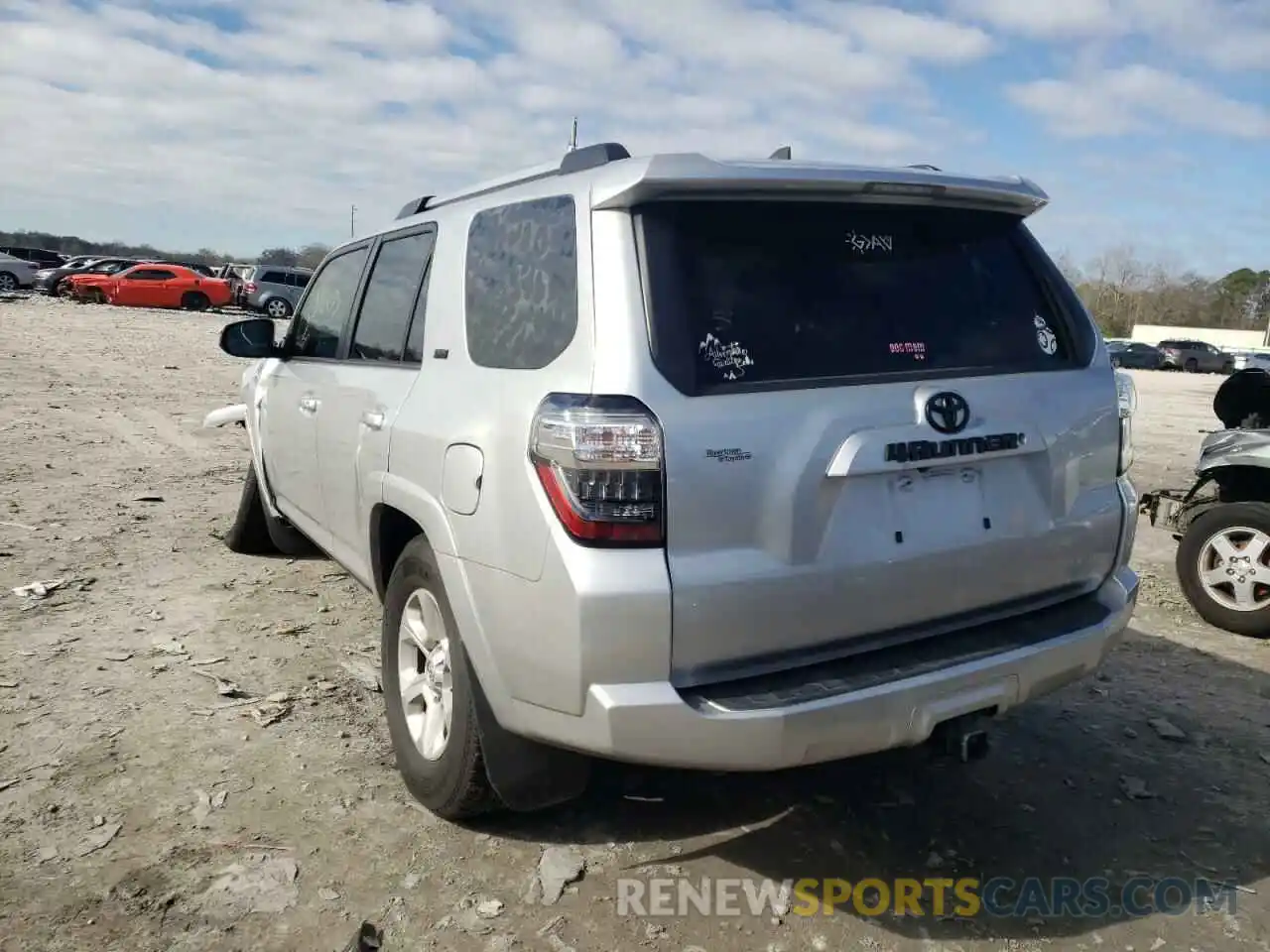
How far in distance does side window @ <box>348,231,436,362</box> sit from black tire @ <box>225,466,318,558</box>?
6.61 feet

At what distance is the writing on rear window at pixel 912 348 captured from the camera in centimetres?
281

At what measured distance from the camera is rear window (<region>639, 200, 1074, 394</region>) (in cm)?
255

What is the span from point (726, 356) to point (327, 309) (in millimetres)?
2786

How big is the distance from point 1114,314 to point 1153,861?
368 feet

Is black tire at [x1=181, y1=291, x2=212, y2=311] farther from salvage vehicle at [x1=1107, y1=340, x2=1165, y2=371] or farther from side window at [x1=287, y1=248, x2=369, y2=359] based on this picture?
salvage vehicle at [x1=1107, y1=340, x2=1165, y2=371]

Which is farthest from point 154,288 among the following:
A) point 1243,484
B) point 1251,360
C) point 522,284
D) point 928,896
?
point 1251,360

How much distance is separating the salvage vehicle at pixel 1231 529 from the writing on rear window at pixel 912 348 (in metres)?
3.44

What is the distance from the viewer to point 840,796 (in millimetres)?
3428

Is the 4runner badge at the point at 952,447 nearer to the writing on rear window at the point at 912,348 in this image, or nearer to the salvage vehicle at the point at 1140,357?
the writing on rear window at the point at 912,348

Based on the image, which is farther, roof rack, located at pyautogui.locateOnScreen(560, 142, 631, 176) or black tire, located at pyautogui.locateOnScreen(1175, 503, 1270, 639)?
black tire, located at pyautogui.locateOnScreen(1175, 503, 1270, 639)

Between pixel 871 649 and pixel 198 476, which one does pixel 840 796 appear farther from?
pixel 198 476

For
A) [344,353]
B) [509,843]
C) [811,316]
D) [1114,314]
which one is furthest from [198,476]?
[1114,314]

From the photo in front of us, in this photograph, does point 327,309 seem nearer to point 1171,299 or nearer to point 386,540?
point 386,540

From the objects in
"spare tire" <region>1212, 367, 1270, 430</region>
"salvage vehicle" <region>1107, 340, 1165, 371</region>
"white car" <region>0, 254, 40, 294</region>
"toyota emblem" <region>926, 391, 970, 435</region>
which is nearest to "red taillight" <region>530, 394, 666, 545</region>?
"toyota emblem" <region>926, 391, 970, 435</region>
